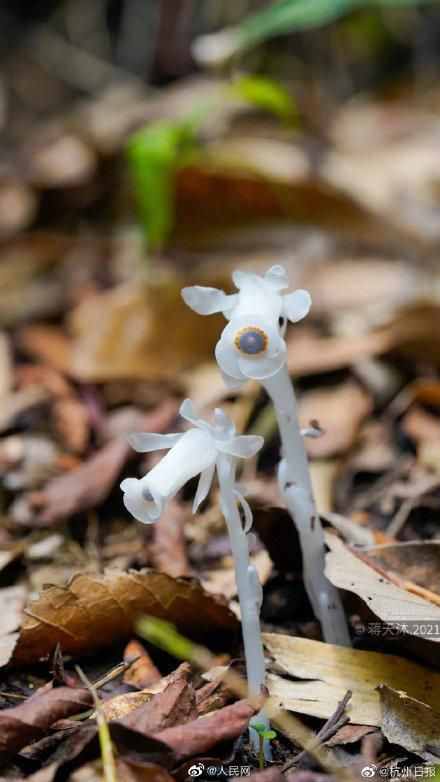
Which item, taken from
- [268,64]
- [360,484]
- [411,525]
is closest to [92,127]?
[268,64]

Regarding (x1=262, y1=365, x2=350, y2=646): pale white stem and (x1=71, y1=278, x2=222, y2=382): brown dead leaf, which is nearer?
(x1=262, y1=365, x2=350, y2=646): pale white stem

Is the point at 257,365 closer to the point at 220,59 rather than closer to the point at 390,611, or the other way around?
the point at 390,611

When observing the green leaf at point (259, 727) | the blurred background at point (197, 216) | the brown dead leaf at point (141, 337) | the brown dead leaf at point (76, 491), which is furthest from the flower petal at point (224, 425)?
the brown dead leaf at point (141, 337)

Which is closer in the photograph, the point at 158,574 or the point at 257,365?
the point at 257,365

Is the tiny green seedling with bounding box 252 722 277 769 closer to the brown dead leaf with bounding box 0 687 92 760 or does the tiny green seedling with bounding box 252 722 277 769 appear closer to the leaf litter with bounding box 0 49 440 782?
the leaf litter with bounding box 0 49 440 782

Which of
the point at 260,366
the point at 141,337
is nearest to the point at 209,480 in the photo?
the point at 260,366

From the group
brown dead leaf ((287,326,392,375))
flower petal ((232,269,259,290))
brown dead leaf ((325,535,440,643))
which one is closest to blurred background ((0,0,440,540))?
brown dead leaf ((287,326,392,375))
